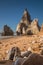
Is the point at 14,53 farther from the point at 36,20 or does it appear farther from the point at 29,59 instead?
the point at 36,20

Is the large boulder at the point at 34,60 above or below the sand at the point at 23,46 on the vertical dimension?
above

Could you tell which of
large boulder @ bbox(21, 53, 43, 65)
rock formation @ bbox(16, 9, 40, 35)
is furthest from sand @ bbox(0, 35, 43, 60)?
rock formation @ bbox(16, 9, 40, 35)

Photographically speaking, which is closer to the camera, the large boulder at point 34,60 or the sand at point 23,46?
the large boulder at point 34,60

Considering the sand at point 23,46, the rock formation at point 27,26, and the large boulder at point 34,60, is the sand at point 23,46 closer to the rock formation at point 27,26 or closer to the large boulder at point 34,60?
the large boulder at point 34,60

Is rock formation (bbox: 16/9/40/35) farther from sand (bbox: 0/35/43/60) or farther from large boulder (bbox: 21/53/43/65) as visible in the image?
large boulder (bbox: 21/53/43/65)

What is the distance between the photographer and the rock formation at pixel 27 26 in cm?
5148

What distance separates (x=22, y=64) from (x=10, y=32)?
42.1 meters

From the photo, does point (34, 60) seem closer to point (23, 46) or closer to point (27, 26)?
point (23, 46)

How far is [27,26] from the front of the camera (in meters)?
59.6

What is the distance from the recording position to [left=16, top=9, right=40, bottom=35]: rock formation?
169ft

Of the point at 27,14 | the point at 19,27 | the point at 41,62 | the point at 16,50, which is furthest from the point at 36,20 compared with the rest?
the point at 41,62

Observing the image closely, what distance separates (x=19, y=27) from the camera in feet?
188

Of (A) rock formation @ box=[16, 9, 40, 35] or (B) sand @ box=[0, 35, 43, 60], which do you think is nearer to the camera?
(B) sand @ box=[0, 35, 43, 60]

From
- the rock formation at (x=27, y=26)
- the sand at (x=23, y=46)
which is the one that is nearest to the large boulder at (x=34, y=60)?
the sand at (x=23, y=46)
